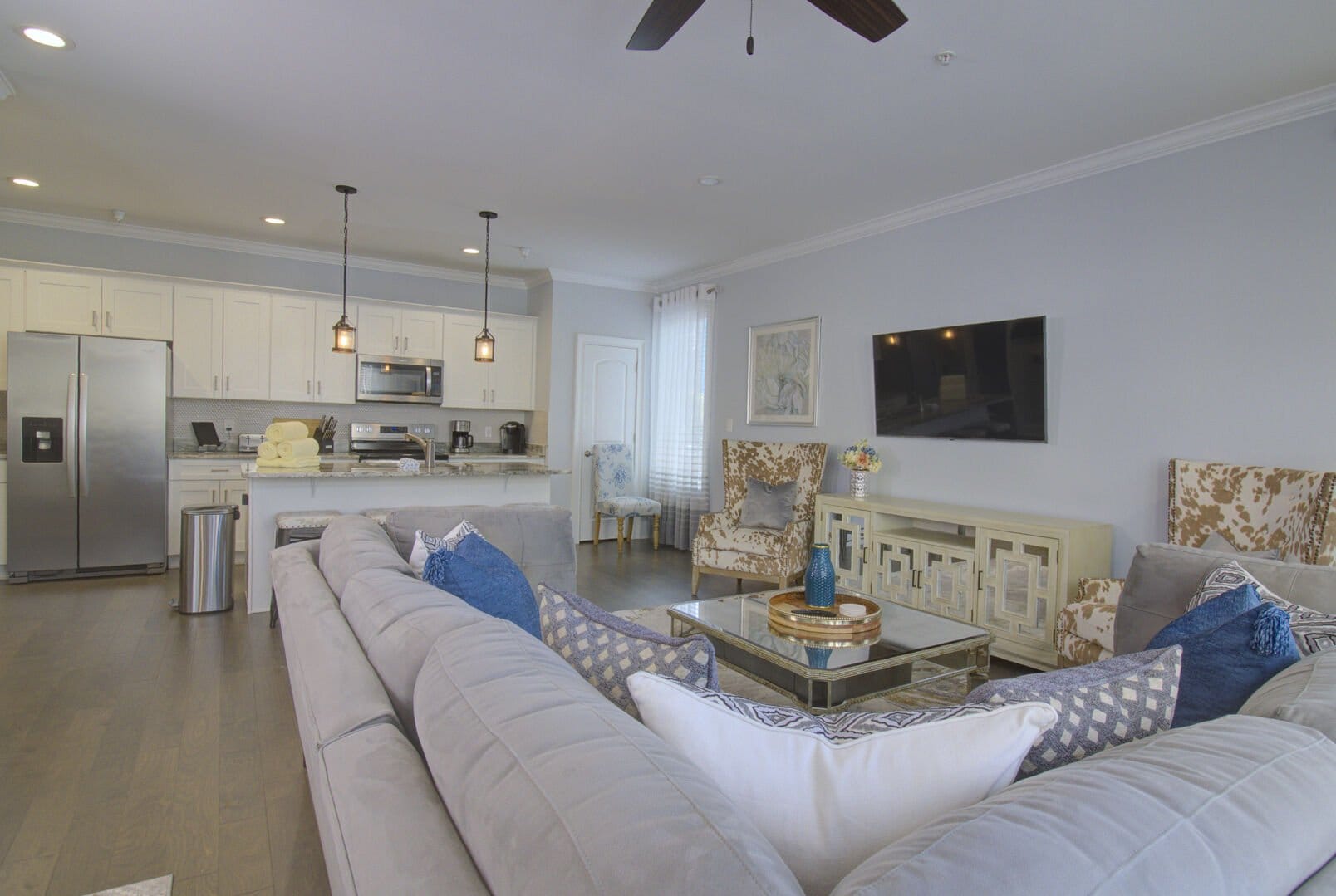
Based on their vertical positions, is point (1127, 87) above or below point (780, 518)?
above

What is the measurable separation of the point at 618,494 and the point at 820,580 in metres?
4.25

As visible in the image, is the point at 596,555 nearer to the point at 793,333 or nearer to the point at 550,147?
the point at 793,333

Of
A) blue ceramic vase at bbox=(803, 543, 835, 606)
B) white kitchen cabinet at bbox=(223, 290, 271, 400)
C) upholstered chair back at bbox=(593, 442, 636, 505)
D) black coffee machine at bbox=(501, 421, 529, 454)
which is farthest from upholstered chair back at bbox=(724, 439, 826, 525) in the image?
white kitchen cabinet at bbox=(223, 290, 271, 400)

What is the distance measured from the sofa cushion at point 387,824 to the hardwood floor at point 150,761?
48.3 inches

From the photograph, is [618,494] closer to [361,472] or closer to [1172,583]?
[361,472]

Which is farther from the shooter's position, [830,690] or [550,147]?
[550,147]

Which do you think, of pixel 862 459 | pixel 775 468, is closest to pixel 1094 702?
pixel 862 459

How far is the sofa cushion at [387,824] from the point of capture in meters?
0.71

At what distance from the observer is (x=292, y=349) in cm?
609

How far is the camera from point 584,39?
9.02 feet

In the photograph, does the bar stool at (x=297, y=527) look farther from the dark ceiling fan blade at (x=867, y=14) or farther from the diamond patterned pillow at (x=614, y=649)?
the dark ceiling fan blade at (x=867, y=14)

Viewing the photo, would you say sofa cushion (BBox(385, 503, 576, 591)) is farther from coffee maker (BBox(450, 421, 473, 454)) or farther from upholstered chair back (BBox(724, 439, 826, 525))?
coffee maker (BBox(450, 421, 473, 454))

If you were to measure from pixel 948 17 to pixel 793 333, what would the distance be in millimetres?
3152

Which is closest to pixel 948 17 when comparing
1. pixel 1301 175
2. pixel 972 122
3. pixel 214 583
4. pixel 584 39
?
pixel 972 122
